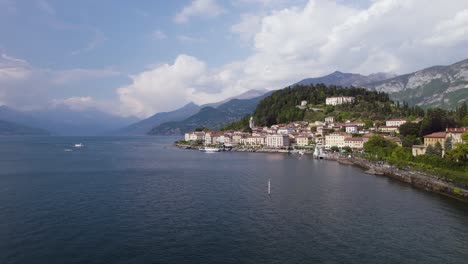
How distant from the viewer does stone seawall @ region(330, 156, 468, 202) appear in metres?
26.9

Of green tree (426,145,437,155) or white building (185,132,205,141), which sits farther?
white building (185,132,205,141)

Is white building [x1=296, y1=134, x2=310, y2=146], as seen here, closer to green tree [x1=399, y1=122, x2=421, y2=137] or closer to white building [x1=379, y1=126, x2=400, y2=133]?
white building [x1=379, y1=126, x2=400, y2=133]

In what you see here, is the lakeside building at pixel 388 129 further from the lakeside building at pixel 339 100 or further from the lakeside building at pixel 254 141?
the lakeside building at pixel 339 100

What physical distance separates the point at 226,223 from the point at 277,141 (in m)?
70.9

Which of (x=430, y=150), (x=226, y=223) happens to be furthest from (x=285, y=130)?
(x=226, y=223)

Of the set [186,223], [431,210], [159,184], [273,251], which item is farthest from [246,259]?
[159,184]

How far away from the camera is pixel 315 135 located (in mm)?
87188

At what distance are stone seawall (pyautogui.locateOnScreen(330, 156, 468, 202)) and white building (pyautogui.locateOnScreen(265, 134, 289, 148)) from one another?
132 feet

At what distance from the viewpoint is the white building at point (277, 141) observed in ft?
291

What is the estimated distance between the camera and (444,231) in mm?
18984

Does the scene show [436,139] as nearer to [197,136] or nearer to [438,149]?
[438,149]

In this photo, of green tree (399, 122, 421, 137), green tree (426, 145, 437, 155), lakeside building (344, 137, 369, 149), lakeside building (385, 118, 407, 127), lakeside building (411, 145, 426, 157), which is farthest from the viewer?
lakeside building (385, 118, 407, 127)

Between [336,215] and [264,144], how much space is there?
235ft

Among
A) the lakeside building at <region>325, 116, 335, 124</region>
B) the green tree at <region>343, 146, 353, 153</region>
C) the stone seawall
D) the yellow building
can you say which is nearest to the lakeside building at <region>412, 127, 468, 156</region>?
the yellow building
